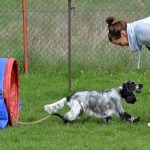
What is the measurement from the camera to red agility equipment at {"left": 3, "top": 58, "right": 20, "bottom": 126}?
829 centimetres

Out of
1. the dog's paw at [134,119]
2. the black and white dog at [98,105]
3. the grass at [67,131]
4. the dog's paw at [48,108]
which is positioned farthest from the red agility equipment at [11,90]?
the dog's paw at [134,119]

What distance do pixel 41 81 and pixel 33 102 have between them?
2.05m

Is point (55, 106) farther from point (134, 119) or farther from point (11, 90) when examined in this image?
point (134, 119)

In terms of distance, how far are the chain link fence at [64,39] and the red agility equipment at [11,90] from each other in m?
4.07

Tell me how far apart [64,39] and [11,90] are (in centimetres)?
491

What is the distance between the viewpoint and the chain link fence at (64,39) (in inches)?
527

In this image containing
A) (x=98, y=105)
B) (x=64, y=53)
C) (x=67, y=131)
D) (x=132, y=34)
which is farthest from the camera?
(x=64, y=53)

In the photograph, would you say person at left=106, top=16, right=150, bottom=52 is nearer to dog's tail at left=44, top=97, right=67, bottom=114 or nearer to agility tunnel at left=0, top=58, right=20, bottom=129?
dog's tail at left=44, top=97, right=67, bottom=114

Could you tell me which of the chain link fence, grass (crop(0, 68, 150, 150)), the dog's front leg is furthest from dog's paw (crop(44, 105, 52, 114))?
the chain link fence

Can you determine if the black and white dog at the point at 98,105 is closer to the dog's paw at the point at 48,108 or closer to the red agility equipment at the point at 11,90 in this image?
the dog's paw at the point at 48,108

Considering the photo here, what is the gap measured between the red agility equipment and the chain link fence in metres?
4.07

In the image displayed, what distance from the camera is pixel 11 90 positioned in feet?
29.1

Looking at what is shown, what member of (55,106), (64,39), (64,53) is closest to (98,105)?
(55,106)

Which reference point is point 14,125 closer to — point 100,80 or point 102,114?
point 102,114
